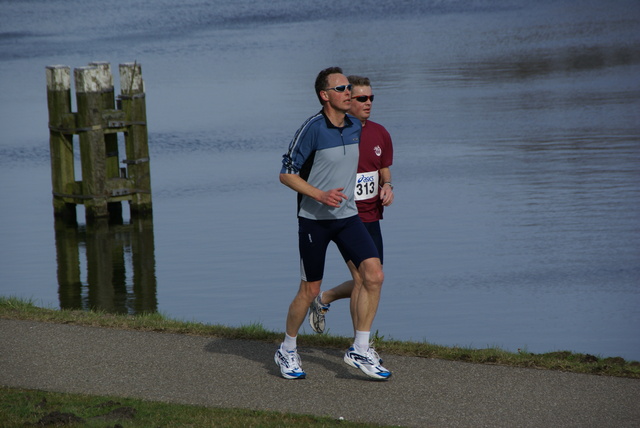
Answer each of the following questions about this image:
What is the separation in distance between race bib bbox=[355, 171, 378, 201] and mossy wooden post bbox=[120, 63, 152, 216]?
1033cm

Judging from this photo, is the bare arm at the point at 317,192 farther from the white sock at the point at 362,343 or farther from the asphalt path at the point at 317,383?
the asphalt path at the point at 317,383

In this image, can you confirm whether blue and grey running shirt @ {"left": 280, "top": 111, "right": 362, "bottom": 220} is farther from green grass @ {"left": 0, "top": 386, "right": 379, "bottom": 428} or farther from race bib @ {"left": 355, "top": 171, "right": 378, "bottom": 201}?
green grass @ {"left": 0, "top": 386, "right": 379, "bottom": 428}

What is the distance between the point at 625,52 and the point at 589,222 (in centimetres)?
2848

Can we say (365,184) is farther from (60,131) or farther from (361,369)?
(60,131)

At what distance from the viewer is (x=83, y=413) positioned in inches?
242

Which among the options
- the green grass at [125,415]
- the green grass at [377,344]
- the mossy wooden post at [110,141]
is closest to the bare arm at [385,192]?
the green grass at [377,344]

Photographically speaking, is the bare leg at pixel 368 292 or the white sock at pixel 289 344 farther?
the white sock at pixel 289 344

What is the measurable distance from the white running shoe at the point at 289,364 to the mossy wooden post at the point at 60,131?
36.8ft

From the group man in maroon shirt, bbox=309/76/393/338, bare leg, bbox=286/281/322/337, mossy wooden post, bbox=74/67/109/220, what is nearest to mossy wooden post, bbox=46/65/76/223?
mossy wooden post, bbox=74/67/109/220

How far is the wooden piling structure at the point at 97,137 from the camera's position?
1712 centimetres

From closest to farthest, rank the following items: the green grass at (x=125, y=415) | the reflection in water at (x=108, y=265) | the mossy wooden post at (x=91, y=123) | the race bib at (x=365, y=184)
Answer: the green grass at (x=125, y=415) < the race bib at (x=365, y=184) < the reflection in water at (x=108, y=265) < the mossy wooden post at (x=91, y=123)

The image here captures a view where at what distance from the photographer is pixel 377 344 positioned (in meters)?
7.70

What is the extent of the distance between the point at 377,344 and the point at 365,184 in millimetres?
1203

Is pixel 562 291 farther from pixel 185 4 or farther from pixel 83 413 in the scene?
pixel 185 4
